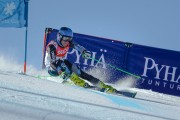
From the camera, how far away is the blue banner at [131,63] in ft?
33.2

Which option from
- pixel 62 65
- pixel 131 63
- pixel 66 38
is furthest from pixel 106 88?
pixel 131 63

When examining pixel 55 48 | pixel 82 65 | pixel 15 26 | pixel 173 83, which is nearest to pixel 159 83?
pixel 173 83

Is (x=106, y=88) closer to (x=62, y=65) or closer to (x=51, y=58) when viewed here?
(x=62, y=65)

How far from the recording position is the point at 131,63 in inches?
408

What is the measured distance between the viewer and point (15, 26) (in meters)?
10.3

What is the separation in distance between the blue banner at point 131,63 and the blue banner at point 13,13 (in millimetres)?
758

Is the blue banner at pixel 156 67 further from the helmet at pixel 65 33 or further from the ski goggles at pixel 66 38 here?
the helmet at pixel 65 33

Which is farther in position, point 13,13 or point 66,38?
point 13,13

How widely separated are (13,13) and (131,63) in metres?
3.32

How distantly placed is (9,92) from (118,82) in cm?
743

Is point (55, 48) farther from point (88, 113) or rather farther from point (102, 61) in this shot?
point (88, 113)

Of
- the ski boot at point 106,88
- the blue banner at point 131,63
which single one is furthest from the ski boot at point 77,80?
the blue banner at point 131,63

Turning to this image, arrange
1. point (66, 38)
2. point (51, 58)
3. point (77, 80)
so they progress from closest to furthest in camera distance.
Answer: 1. point (77, 80)
2. point (51, 58)
3. point (66, 38)

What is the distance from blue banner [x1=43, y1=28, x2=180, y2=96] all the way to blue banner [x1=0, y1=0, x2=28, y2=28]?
0.76 m
